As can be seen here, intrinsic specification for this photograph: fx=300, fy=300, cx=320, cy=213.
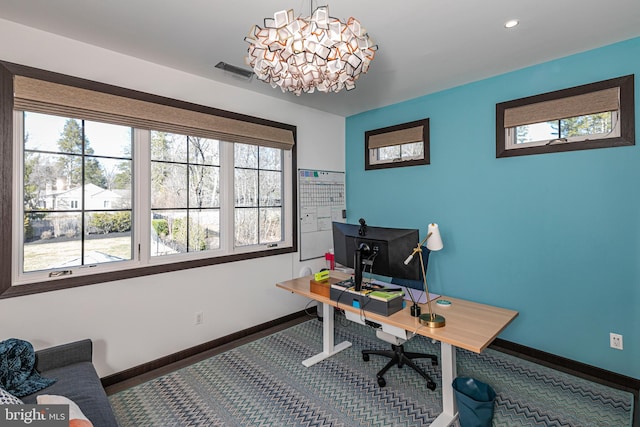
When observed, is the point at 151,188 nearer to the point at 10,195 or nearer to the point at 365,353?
the point at 10,195

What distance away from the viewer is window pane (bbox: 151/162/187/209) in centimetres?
261

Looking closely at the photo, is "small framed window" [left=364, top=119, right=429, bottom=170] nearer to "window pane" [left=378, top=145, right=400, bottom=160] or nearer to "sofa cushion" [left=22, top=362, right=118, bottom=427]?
"window pane" [left=378, top=145, right=400, bottom=160]

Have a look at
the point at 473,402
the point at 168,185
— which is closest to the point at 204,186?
the point at 168,185

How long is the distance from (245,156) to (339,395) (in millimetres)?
2382

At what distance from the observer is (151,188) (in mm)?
2574

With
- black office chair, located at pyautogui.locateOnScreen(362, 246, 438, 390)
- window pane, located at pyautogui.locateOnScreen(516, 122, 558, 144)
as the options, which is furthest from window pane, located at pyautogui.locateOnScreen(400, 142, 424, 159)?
black office chair, located at pyautogui.locateOnScreen(362, 246, 438, 390)

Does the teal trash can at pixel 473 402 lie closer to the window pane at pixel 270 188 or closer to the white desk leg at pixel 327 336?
the white desk leg at pixel 327 336

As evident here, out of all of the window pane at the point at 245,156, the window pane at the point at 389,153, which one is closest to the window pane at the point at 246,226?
the window pane at the point at 245,156

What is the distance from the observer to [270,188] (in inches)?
136

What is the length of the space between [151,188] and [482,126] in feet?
10.2

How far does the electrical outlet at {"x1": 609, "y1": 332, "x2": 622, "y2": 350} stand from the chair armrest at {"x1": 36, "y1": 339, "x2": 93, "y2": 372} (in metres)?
3.73

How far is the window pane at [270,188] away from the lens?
133 inches

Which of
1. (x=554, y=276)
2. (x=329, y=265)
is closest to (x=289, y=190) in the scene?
(x=329, y=265)

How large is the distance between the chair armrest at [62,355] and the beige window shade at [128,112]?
155 cm
